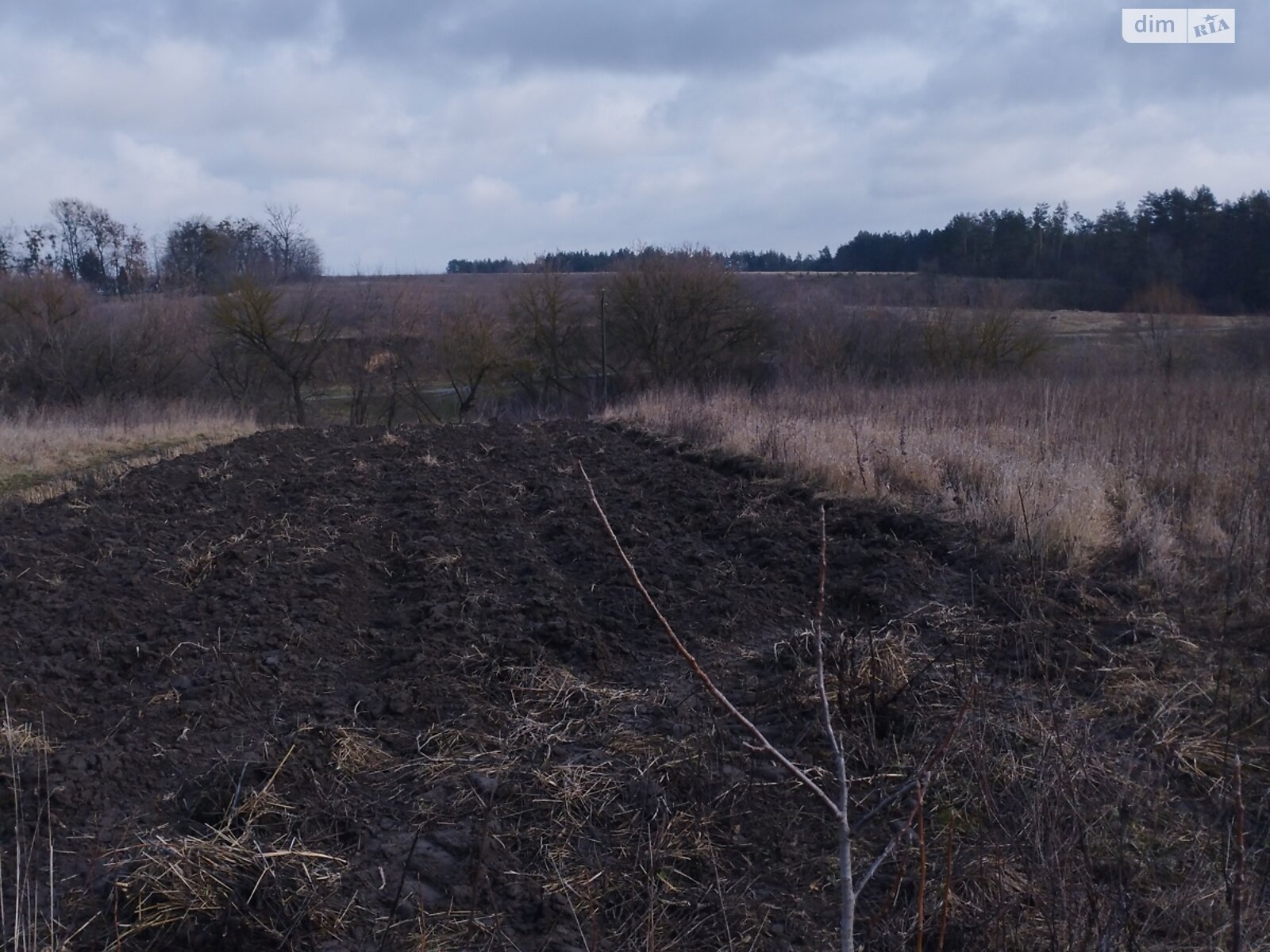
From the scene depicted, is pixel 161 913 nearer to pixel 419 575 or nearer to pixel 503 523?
pixel 419 575

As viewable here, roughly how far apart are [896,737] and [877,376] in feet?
81.2

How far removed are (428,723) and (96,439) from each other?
17106 millimetres

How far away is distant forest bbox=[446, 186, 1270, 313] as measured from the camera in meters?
33.0

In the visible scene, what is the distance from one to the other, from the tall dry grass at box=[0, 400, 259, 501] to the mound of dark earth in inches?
257

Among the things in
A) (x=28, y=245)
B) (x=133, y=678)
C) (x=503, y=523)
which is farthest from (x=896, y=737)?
(x=28, y=245)

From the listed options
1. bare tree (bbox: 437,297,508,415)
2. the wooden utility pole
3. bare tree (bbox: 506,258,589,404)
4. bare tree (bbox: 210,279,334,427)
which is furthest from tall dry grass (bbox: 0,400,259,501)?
the wooden utility pole

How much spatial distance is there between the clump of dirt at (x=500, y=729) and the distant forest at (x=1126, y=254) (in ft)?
86.8

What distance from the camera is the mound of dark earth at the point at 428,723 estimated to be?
10.5 ft

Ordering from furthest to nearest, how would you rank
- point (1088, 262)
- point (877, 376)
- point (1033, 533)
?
point (1088, 262), point (877, 376), point (1033, 533)

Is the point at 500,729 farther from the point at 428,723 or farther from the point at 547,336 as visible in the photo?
the point at 547,336

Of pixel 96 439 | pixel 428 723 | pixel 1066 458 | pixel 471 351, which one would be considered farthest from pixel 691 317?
pixel 428 723

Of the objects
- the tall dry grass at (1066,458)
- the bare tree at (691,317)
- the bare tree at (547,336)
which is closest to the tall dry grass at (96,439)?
the tall dry grass at (1066,458)

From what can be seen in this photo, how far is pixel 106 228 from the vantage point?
150 feet

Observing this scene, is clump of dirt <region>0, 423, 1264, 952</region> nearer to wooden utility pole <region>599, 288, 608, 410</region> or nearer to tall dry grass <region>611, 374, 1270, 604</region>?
tall dry grass <region>611, 374, 1270, 604</region>
